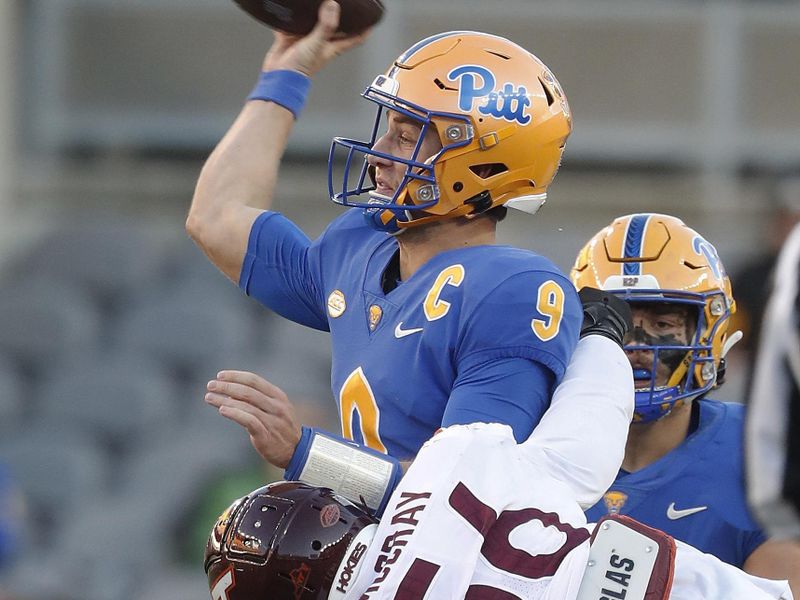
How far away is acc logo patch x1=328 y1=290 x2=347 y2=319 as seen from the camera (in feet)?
9.74

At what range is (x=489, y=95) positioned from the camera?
2.87 meters

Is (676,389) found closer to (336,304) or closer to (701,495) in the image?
(701,495)

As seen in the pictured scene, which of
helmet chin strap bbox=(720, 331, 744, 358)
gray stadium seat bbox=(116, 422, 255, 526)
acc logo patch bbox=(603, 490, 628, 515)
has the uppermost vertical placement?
helmet chin strap bbox=(720, 331, 744, 358)

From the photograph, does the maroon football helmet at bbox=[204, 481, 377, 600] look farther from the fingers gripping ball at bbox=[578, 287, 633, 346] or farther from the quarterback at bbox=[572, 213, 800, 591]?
the quarterback at bbox=[572, 213, 800, 591]

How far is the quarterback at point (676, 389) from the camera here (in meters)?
3.24

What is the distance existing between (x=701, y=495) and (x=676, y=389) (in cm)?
24

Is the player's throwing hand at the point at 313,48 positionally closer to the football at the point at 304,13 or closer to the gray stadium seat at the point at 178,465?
the football at the point at 304,13

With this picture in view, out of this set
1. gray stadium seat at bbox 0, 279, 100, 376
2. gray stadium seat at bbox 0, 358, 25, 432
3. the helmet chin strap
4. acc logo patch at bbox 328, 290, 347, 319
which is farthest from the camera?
gray stadium seat at bbox 0, 279, 100, 376

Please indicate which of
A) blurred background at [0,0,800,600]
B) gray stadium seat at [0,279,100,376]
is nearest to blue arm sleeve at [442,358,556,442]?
blurred background at [0,0,800,600]

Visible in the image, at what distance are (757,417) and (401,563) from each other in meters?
0.60

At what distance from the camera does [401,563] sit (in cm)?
231

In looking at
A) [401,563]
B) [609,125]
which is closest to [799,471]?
[401,563]

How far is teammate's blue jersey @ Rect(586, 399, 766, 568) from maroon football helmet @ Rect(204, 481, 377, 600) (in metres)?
0.91

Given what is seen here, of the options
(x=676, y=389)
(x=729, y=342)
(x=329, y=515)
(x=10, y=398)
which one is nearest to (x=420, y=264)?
(x=329, y=515)
